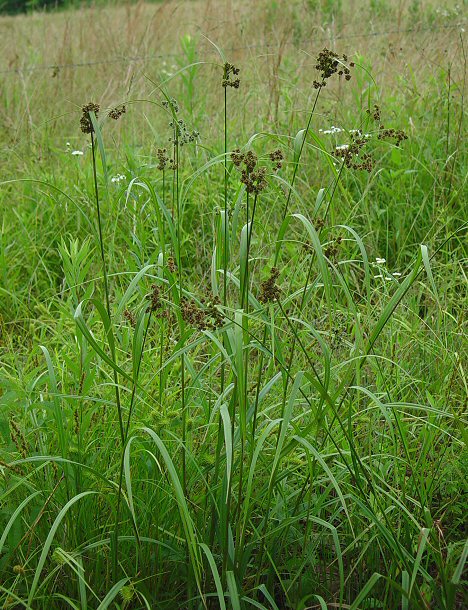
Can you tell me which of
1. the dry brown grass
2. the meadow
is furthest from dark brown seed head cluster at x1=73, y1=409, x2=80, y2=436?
the dry brown grass

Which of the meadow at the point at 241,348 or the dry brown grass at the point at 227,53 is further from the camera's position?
the dry brown grass at the point at 227,53

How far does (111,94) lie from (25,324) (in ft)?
7.85

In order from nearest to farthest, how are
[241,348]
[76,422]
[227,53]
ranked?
1. [241,348]
2. [76,422]
3. [227,53]

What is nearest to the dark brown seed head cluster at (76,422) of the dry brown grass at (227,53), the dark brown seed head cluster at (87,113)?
the dark brown seed head cluster at (87,113)

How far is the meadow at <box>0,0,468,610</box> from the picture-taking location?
179 cm

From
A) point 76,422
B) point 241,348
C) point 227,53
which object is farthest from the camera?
point 227,53

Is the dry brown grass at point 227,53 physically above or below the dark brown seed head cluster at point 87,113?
below

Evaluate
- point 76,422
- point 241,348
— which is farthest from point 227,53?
point 241,348

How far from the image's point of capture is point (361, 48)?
545 centimetres

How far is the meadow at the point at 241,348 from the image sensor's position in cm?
179

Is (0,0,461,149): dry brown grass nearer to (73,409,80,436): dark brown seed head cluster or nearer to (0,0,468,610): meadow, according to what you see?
(0,0,468,610): meadow

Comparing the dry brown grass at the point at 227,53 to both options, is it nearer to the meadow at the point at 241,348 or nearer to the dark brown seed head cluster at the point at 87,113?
the meadow at the point at 241,348

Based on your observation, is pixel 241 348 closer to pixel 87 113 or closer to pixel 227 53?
pixel 87 113

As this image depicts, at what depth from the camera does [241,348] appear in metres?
1.61
